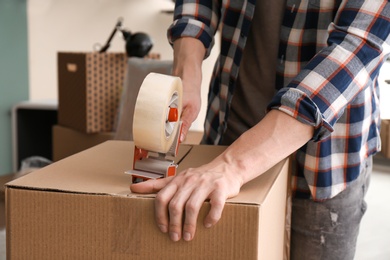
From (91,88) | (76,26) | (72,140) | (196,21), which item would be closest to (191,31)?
(196,21)

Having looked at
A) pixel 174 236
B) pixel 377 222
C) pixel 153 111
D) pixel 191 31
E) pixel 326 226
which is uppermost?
pixel 191 31

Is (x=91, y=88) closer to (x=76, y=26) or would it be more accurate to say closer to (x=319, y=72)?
(x=76, y=26)

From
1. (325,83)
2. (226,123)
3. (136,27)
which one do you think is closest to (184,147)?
(226,123)

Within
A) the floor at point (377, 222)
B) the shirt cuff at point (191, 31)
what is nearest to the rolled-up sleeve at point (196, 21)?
the shirt cuff at point (191, 31)

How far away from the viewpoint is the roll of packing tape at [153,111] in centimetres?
72

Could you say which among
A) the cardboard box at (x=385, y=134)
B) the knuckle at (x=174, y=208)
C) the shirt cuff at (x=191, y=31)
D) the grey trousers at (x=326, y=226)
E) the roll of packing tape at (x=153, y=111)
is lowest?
the grey trousers at (x=326, y=226)

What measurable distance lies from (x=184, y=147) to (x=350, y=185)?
12.4 inches

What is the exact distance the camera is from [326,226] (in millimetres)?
1045

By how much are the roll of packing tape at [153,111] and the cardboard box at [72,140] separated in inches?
83.9

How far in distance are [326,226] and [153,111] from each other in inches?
18.7

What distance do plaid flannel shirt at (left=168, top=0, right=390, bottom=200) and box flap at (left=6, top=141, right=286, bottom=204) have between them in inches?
4.8

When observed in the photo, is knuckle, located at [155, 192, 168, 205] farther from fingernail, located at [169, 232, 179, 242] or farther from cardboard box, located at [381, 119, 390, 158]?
cardboard box, located at [381, 119, 390, 158]

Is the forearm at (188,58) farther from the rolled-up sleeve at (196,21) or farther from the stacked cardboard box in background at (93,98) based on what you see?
the stacked cardboard box in background at (93,98)

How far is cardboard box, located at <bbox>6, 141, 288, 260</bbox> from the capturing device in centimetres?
65
